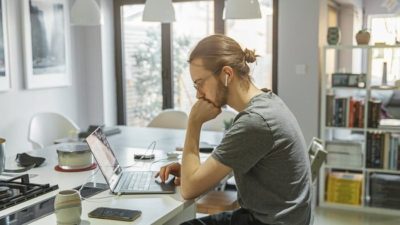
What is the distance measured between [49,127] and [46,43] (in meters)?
0.83

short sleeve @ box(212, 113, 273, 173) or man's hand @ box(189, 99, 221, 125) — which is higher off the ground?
man's hand @ box(189, 99, 221, 125)

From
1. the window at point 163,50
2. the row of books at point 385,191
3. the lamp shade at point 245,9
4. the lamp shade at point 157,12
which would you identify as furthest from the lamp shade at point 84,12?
the row of books at point 385,191

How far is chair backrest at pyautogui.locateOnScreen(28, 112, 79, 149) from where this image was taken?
13.1 feet

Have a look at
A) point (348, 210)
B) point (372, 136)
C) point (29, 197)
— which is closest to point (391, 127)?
point (372, 136)

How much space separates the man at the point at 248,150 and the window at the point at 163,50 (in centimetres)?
286

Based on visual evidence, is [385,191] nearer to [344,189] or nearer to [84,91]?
[344,189]

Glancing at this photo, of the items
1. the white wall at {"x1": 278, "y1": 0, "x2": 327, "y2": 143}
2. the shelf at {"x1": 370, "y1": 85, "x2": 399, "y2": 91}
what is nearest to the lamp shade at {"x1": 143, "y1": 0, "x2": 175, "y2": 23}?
the white wall at {"x1": 278, "y1": 0, "x2": 327, "y2": 143}

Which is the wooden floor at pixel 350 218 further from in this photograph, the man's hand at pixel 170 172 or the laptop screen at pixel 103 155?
the laptop screen at pixel 103 155

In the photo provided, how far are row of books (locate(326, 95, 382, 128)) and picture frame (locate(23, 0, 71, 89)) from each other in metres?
2.54

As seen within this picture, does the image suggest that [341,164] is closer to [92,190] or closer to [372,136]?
[372,136]

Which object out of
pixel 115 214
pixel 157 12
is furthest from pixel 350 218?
pixel 115 214

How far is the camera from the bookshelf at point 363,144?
3.85 m

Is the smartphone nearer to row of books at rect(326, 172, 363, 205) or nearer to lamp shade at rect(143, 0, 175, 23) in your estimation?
lamp shade at rect(143, 0, 175, 23)

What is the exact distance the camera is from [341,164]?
403 centimetres
